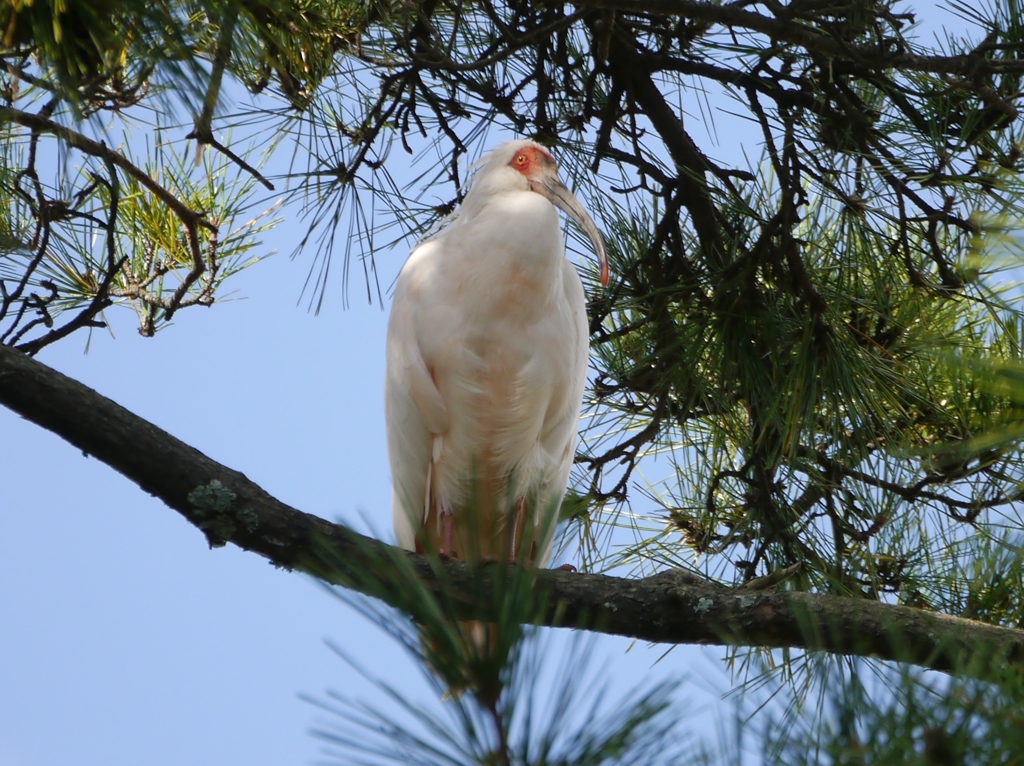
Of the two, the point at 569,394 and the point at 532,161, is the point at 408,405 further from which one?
the point at 532,161

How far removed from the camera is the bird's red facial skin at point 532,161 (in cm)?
355

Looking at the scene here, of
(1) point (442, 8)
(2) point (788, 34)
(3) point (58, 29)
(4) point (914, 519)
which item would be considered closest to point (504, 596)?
(3) point (58, 29)

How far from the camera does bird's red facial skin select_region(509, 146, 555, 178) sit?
3.55 m

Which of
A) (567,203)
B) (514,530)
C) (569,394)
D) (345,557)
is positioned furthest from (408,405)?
(514,530)

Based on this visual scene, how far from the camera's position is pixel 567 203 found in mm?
3490

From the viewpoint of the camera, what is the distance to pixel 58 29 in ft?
5.30

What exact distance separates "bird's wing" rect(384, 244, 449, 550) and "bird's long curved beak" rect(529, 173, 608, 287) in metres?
0.40

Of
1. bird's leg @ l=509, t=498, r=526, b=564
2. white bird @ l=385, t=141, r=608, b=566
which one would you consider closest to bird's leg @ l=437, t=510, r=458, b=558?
white bird @ l=385, t=141, r=608, b=566

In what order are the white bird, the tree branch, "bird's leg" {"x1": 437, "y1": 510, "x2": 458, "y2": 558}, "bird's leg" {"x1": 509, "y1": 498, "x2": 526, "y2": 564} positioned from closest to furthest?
"bird's leg" {"x1": 509, "y1": 498, "x2": 526, "y2": 564}, the tree branch, the white bird, "bird's leg" {"x1": 437, "y1": 510, "x2": 458, "y2": 558}

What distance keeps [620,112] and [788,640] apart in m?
1.61

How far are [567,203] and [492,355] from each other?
55cm

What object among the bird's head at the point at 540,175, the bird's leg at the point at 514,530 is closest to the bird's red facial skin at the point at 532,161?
the bird's head at the point at 540,175

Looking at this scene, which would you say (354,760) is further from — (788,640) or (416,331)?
(416,331)

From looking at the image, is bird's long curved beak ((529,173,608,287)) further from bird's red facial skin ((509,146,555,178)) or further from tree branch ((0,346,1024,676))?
tree branch ((0,346,1024,676))
